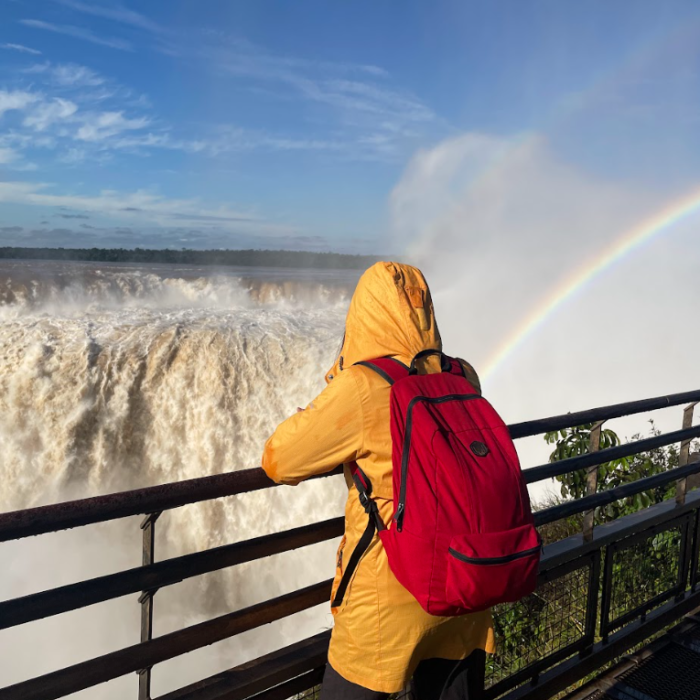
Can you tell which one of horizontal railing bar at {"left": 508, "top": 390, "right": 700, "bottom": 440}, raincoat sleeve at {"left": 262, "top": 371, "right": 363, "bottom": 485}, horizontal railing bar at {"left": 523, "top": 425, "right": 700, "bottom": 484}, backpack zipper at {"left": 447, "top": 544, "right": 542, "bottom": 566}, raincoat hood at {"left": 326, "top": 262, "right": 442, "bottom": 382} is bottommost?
horizontal railing bar at {"left": 523, "top": 425, "right": 700, "bottom": 484}

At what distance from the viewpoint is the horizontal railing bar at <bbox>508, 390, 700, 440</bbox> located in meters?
2.50

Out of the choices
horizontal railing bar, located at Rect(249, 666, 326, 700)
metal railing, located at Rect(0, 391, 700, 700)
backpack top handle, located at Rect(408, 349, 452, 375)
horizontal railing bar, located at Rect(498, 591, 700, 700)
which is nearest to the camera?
metal railing, located at Rect(0, 391, 700, 700)

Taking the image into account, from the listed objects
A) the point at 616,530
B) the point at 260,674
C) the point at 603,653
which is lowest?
the point at 603,653

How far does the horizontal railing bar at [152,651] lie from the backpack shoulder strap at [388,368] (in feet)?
2.64

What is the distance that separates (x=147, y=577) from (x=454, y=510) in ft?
2.58

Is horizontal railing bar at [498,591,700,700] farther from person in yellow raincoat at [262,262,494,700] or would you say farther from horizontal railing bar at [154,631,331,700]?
person in yellow raincoat at [262,262,494,700]

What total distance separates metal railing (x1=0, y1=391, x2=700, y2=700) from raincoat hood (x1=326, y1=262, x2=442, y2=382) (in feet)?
1.27

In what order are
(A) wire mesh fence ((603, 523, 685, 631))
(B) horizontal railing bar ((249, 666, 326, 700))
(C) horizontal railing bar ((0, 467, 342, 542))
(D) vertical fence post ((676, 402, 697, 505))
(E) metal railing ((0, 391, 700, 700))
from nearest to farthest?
(C) horizontal railing bar ((0, 467, 342, 542)) < (E) metal railing ((0, 391, 700, 700)) < (B) horizontal railing bar ((249, 666, 326, 700)) < (A) wire mesh fence ((603, 523, 685, 631)) < (D) vertical fence post ((676, 402, 697, 505))

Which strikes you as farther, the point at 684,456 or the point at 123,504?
the point at 684,456

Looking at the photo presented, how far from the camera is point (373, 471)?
5.40ft

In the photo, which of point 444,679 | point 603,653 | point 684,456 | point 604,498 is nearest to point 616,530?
point 604,498

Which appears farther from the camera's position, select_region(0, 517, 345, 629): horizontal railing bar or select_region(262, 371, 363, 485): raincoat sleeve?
select_region(262, 371, 363, 485): raincoat sleeve

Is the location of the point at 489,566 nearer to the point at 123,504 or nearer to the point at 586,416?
the point at 123,504

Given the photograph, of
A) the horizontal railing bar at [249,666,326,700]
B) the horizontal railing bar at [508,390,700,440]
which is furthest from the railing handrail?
the horizontal railing bar at [508,390,700,440]
